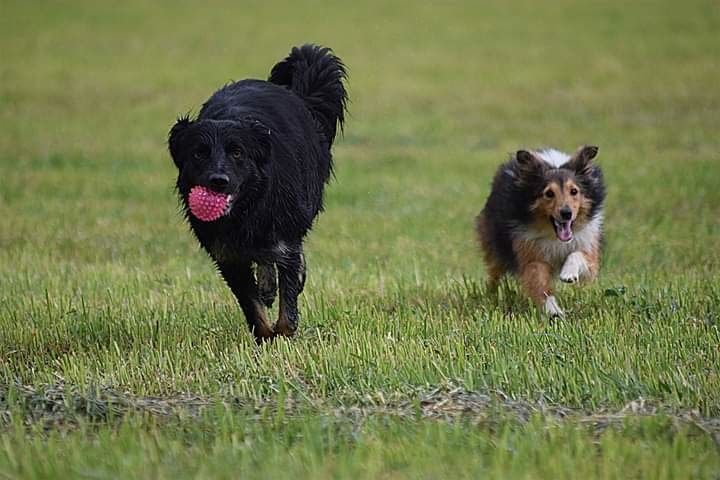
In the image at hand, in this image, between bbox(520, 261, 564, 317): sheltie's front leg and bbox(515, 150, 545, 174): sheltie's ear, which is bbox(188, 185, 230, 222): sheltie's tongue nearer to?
bbox(520, 261, 564, 317): sheltie's front leg

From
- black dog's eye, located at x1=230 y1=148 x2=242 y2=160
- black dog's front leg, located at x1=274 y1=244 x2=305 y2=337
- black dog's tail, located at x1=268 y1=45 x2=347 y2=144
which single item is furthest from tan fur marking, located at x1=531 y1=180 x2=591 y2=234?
black dog's eye, located at x1=230 y1=148 x2=242 y2=160

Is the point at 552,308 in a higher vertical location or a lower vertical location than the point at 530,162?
lower

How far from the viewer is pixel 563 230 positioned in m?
9.24

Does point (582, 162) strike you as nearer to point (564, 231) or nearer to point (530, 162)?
point (530, 162)

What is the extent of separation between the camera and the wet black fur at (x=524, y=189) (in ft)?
30.8

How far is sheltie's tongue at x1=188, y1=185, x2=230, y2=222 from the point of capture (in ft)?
24.1

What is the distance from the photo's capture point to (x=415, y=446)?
5.30 meters

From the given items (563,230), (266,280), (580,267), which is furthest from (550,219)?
(266,280)

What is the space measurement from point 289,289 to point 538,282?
6.75 ft

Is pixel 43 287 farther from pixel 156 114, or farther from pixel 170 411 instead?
pixel 156 114

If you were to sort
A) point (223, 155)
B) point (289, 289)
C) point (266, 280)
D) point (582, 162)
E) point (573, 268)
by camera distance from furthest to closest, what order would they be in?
1. point (582, 162)
2. point (573, 268)
3. point (266, 280)
4. point (289, 289)
5. point (223, 155)

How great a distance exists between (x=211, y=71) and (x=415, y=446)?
26.5 metres

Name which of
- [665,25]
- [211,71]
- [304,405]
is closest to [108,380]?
[304,405]

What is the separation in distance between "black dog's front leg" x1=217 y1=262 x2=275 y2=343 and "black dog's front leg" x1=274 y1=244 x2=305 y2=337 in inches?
4.1
